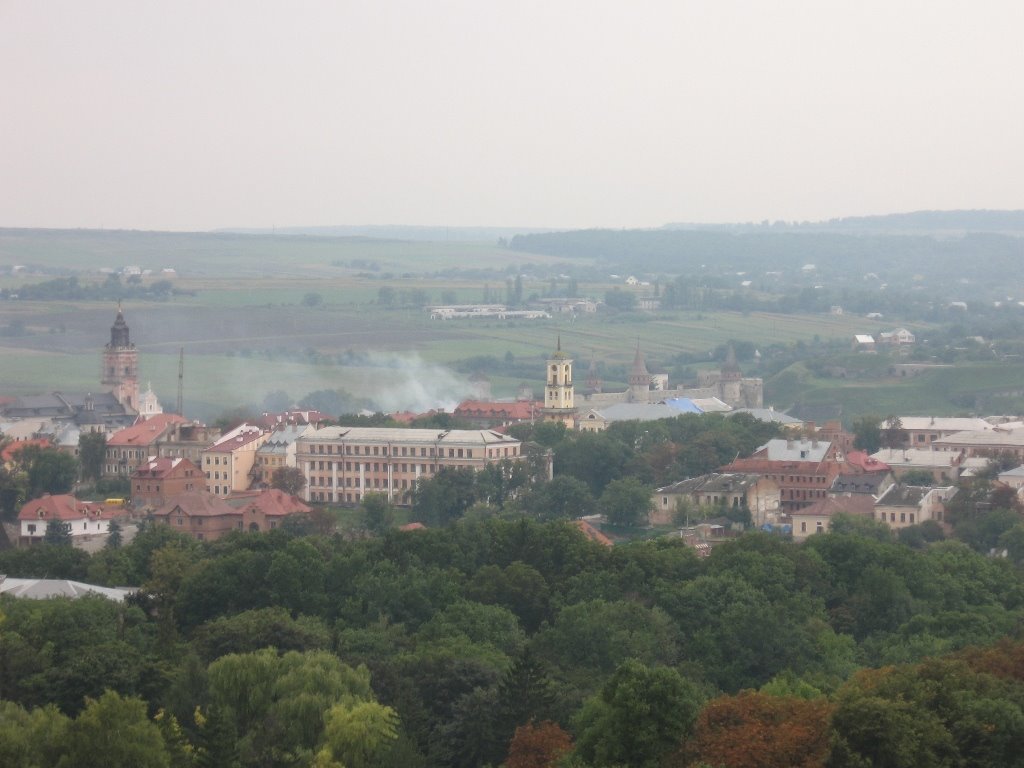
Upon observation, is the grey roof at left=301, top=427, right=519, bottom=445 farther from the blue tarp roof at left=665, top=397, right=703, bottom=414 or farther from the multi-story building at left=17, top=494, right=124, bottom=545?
the blue tarp roof at left=665, top=397, right=703, bottom=414

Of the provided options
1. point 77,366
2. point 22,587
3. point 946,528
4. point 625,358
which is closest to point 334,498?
point 946,528

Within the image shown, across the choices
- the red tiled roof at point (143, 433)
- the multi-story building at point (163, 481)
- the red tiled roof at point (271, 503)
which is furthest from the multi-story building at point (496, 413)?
the red tiled roof at point (271, 503)

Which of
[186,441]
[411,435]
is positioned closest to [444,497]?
[411,435]

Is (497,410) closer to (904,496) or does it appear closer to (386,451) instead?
(386,451)

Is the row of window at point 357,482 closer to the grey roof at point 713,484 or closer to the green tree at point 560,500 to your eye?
the green tree at point 560,500

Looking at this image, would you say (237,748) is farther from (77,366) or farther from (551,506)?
(77,366)

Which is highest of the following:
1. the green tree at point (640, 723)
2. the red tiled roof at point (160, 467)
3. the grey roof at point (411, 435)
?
the green tree at point (640, 723)

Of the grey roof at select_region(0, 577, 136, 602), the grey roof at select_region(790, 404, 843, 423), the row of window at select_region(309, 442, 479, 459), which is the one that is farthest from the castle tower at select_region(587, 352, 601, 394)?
the grey roof at select_region(0, 577, 136, 602)
